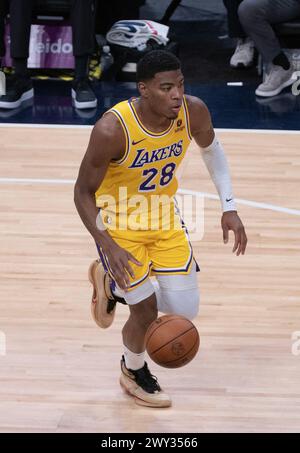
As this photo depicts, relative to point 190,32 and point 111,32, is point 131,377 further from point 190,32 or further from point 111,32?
point 190,32

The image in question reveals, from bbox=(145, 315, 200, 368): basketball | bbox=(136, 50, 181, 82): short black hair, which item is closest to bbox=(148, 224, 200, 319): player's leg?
bbox=(145, 315, 200, 368): basketball

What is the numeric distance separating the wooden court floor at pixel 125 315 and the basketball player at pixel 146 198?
0.27 m

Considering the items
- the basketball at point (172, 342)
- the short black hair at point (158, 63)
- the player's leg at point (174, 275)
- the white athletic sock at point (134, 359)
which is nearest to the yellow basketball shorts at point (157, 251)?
the player's leg at point (174, 275)

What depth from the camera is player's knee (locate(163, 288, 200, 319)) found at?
5.39 m

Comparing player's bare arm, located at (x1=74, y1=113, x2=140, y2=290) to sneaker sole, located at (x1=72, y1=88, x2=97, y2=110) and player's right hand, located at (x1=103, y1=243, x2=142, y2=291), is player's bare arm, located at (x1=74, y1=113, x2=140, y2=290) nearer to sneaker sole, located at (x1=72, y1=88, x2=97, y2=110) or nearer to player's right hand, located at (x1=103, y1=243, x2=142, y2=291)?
player's right hand, located at (x1=103, y1=243, x2=142, y2=291)

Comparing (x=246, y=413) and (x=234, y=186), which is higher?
(x=246, y=413)

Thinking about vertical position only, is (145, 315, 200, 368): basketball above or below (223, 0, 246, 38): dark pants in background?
above

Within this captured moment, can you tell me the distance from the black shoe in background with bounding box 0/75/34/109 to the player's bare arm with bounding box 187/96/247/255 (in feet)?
17.3

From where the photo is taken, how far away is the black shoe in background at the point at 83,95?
10.6 metres

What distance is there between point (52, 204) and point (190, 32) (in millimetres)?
5733

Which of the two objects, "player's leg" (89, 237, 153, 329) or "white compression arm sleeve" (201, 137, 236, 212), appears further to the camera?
"white compression arm sleeve" (201, 137, 236, 212)

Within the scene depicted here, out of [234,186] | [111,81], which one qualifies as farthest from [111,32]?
[234,186]

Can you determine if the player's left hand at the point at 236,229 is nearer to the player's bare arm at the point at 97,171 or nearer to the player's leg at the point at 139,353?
the player's leg at the point at 139,353

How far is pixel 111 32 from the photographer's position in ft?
38.0
